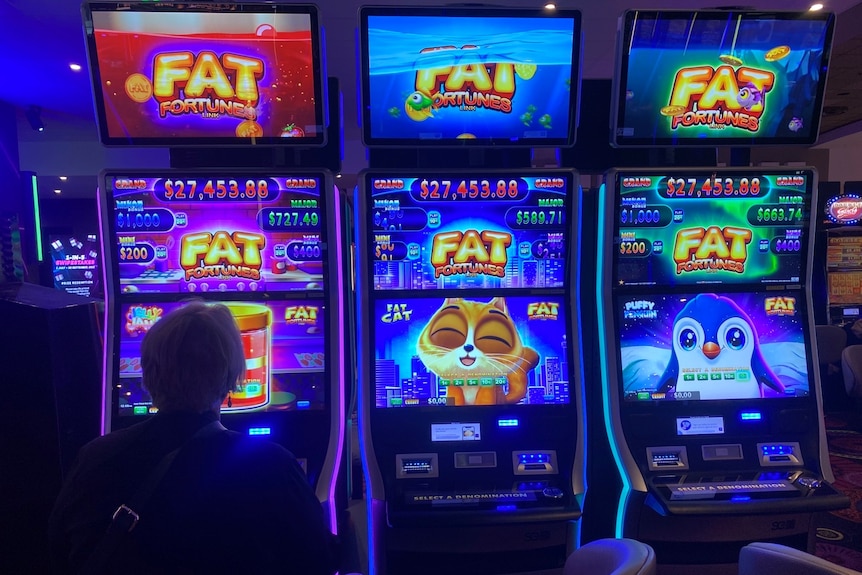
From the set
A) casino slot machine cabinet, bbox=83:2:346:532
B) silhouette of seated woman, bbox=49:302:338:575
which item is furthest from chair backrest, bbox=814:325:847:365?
silhouette of seated woman, bbox=49:302:338:575

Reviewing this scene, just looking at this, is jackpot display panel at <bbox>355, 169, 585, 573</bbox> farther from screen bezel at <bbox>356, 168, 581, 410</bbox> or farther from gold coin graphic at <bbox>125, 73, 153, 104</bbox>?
gold coin graphic at <bbox>125, 73, 153, 104</bbox>

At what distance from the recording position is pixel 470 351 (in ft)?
8.28

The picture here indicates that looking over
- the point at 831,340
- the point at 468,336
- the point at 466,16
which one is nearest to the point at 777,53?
the point at 466,16

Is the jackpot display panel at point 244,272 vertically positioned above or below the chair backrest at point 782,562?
above

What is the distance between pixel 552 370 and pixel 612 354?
0.26 m

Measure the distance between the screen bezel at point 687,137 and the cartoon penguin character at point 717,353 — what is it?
0.67m

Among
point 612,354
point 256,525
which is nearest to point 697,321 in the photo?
point 612,354

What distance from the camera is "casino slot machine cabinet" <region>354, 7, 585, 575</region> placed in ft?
7.89

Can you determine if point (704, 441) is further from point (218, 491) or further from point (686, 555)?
point (218, 491)

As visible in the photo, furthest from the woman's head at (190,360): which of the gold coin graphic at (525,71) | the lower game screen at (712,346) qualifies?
the lower game screen at (712,346)

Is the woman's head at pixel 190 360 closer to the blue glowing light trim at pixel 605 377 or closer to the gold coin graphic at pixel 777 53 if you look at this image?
the blue glowing light trim at pixel 605 377

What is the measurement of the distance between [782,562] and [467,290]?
145cm

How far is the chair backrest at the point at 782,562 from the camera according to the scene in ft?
4.16

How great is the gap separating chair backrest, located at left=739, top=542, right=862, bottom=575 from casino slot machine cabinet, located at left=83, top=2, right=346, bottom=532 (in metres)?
1.47
